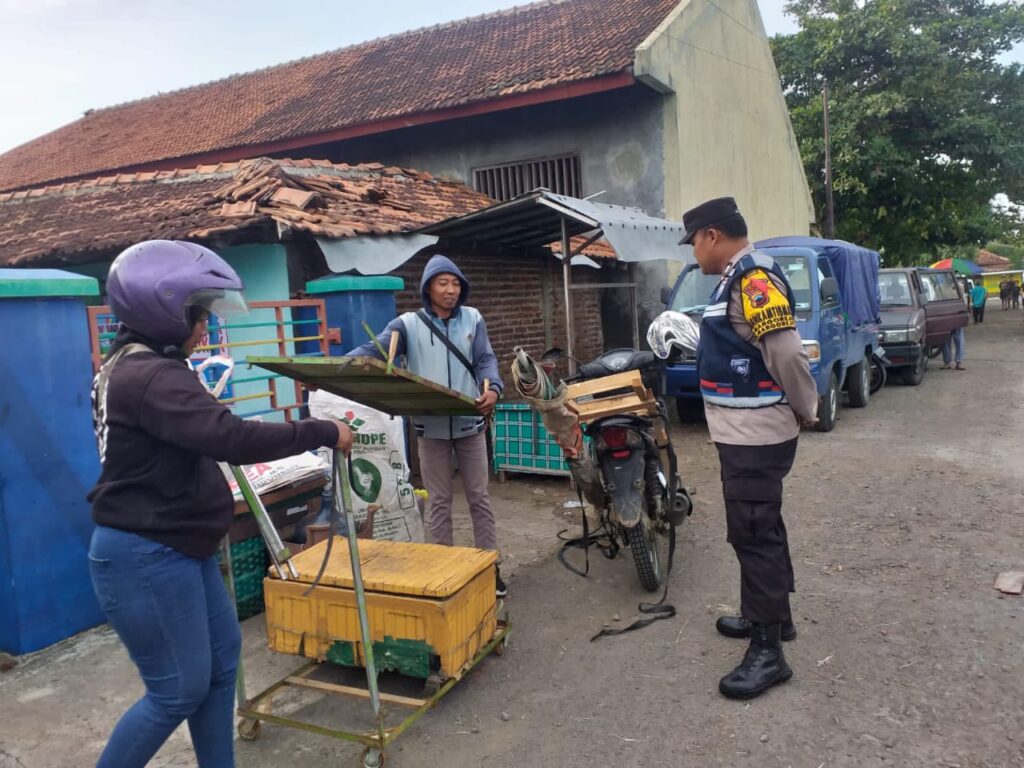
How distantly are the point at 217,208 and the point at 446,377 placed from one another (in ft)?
12.4

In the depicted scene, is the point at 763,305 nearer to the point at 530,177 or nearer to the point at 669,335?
the point at 669,335

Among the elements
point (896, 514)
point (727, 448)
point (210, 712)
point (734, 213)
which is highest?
point (734, 213)

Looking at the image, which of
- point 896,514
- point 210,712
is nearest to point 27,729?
point 210,712

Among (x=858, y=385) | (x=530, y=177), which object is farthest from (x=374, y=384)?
(x=530, y=177)

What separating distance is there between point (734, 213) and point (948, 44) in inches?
828

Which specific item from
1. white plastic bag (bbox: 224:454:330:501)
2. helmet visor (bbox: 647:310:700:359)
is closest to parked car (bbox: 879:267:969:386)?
helmet visor (bbox: 647:310:700:359)

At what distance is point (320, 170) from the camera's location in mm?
8547

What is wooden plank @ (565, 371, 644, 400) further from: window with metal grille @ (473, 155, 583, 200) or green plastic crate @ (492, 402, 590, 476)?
window with metal grille @ (473, 155, 583, 200)

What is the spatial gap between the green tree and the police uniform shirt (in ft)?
60.3

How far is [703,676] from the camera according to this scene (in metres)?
3.40

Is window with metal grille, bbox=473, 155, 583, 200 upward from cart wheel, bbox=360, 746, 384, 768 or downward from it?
upward

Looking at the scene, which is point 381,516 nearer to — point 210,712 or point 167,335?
point 210,712

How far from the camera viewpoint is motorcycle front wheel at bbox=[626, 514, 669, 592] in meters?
4.11

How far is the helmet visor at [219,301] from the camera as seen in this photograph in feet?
7.32
